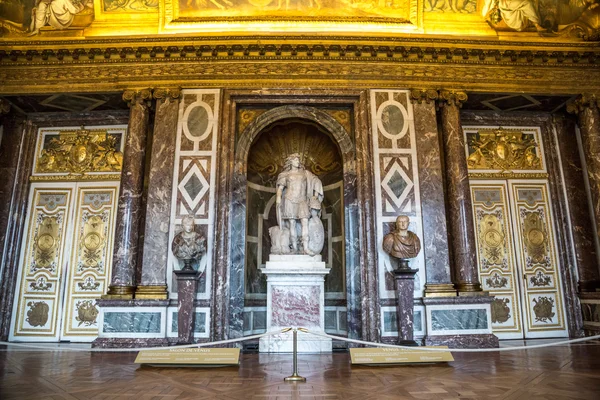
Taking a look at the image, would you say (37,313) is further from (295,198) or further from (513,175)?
(513,175)

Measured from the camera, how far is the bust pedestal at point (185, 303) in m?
7.78

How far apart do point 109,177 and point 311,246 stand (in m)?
5.46

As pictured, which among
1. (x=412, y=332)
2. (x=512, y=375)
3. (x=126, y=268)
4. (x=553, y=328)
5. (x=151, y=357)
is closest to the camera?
(x=512, y=375)

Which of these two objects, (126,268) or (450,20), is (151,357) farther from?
(450,20)

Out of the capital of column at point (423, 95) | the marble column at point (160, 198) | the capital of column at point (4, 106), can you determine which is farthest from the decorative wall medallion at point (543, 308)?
the capital of column at point (4, 106)

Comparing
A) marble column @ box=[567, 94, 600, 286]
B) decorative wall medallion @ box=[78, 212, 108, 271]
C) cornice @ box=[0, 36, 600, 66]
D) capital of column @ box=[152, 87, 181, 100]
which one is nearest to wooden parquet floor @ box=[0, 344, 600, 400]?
decorative wall medallion @ box=[78, 212, 108, 271]

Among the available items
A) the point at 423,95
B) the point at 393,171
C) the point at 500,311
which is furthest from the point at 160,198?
the point at 500,311

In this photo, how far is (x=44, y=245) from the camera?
9969 mm

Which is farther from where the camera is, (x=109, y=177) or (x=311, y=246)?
(x=109, y=177)

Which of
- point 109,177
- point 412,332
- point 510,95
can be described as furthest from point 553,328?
point 109,177

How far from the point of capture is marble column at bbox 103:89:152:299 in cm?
832

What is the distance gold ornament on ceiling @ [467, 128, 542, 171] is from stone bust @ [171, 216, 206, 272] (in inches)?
270

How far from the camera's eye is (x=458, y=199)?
8.80 meters

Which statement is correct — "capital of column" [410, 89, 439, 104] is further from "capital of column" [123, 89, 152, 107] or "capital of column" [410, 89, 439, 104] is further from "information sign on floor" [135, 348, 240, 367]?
→ "information sign on floor" [135, 348, 240, 367]
